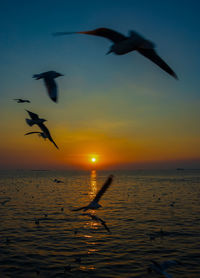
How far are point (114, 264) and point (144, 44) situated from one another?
1437cm

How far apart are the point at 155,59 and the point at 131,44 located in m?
0.29

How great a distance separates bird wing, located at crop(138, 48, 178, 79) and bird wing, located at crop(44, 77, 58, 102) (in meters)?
1.35

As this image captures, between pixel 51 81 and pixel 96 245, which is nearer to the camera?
pixel 51 81

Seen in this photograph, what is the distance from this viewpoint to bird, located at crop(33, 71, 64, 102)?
11.3ft

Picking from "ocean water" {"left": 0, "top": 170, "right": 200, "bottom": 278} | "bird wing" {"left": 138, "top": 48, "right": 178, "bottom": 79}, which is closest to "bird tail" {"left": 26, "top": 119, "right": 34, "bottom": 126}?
"bird wing" {"left": 138, "top": 48, "right": 178, "bottom": 79}

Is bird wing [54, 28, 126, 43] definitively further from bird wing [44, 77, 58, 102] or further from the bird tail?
the bird tail

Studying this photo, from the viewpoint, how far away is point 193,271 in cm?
1341

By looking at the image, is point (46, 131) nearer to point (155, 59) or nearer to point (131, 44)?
point (131, 44)

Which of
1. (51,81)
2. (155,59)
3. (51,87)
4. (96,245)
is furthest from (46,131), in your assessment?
(96,245)

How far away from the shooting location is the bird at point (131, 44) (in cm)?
231

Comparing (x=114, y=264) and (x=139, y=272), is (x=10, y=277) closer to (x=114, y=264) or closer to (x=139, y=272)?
(x=114, y=264)

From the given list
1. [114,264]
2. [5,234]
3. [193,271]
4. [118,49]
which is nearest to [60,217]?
[5,234]

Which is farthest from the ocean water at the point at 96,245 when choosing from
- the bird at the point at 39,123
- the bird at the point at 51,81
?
the bird at the point at 51,81

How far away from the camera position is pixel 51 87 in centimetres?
368
